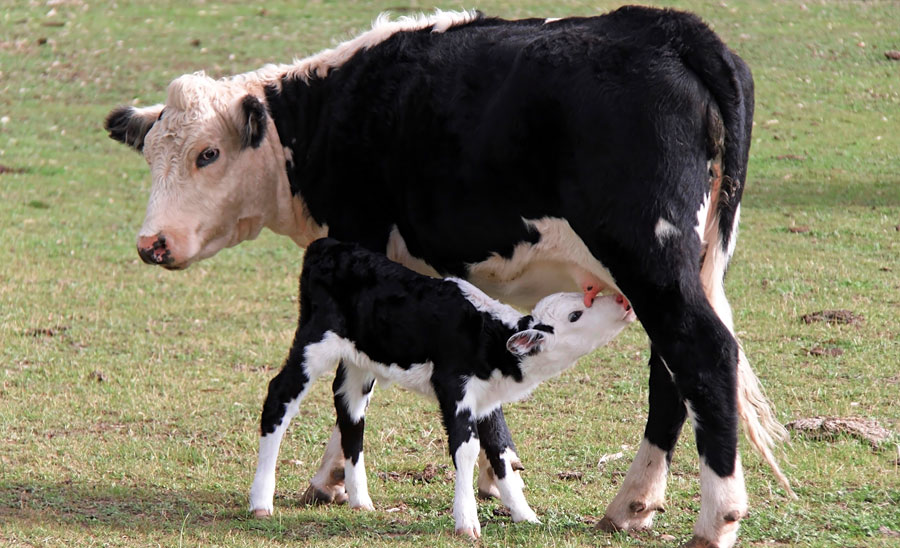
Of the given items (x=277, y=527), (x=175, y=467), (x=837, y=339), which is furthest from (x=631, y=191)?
(x=837, y=339)

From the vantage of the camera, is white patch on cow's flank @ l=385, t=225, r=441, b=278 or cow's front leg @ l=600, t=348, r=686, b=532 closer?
cow's front leg @ l=600, t=348, r=686, b=532

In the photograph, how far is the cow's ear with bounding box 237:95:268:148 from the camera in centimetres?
633

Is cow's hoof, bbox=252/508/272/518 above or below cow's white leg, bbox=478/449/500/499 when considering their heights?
above

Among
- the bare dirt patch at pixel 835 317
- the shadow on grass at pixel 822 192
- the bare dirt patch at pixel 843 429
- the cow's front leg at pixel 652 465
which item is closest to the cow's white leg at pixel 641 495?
the cow's front leg at pixel 652 465

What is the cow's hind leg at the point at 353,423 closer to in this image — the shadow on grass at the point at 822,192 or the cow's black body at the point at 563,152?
the cow's black body at the point at 563,152

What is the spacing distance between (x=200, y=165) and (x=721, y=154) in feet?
9.16

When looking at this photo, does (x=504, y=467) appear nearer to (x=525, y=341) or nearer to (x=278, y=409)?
(x=525, y=341)

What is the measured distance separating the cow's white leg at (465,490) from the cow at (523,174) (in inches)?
13.2

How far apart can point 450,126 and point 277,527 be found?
205 centimetres

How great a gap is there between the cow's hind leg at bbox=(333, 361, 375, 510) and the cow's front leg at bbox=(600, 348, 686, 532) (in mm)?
1213

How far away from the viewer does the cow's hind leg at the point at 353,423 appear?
237 inches

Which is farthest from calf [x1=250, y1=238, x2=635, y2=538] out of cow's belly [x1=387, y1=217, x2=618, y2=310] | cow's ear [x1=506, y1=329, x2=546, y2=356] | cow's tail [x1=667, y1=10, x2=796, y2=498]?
cow's tail [x1=667, y1=10, x2=796, y2=498]

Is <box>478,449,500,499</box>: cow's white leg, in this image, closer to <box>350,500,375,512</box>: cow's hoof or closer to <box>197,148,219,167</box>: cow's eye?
<box>350,500,375,512</box>: cow's hoof

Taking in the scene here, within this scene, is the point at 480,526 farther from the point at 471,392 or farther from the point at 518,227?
the point at 518,227
